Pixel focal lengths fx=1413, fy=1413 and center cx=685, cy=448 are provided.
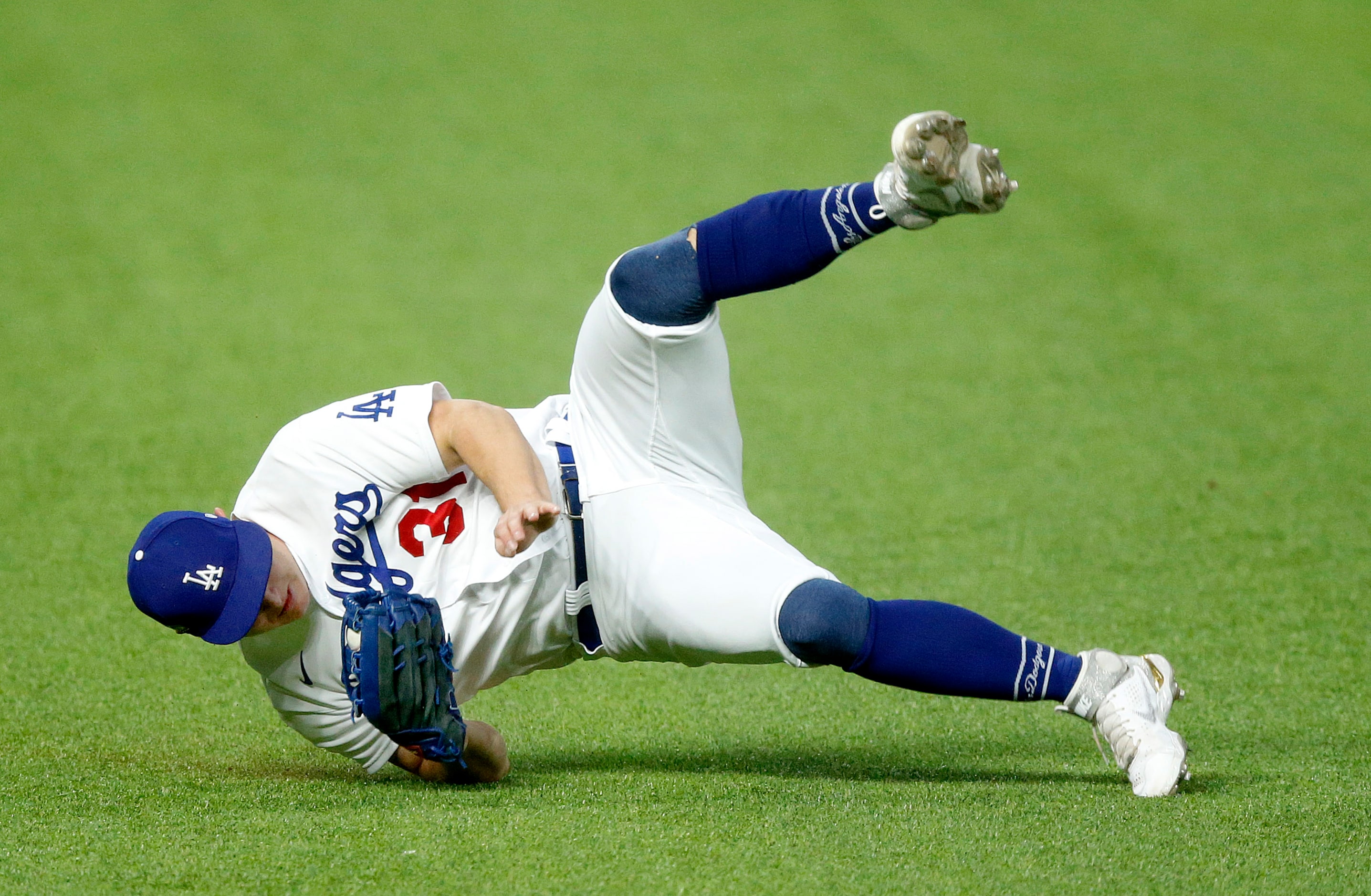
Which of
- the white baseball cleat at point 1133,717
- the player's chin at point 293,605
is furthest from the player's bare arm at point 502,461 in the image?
the white baseball cleat at point 1133,717

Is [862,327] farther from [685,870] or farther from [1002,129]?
[685,870]

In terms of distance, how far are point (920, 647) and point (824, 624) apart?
0.43 ft

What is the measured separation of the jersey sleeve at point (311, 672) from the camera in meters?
1.74

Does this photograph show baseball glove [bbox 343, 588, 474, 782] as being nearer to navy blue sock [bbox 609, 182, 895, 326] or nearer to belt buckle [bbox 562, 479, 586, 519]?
belt buckle [bbox 562, 479, 586, 519]

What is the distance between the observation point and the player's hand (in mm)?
1583

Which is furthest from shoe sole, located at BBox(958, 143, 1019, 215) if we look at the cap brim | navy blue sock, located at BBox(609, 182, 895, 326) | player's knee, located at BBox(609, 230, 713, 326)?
the cap brim

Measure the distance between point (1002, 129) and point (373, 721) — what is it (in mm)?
4613

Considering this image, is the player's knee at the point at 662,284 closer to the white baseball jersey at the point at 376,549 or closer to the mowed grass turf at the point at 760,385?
the white baseball jersey at the point at 376,549

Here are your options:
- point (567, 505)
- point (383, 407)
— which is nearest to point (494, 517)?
point (567, 505)

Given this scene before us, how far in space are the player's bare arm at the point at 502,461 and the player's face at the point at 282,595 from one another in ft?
0.73

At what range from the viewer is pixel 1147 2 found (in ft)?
22.0

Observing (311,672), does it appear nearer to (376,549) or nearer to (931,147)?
(376,549)

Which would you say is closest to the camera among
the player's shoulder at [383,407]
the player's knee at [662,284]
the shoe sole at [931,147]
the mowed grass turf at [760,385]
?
the shoe sole at [931,147]

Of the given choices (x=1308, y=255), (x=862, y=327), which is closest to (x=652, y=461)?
(x=862, y=327)
